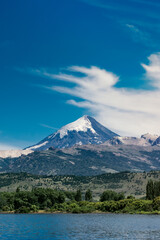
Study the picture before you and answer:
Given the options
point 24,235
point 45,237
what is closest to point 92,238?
point 45,237

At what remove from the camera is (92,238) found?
332ft

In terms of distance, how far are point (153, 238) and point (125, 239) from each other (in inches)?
340

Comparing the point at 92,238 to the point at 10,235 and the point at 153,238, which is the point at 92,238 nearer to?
the point at 153,238

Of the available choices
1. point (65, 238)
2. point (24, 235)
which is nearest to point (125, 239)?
point (65, 238)

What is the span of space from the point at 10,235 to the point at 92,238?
917 inches

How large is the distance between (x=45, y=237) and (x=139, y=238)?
25809mm

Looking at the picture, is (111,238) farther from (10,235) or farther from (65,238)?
(10,235)

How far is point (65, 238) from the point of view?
100438 mm

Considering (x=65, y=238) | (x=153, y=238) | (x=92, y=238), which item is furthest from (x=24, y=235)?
(x=153, y=238)

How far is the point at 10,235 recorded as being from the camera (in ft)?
345

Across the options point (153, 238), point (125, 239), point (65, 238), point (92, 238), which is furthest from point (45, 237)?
point (153, 238)

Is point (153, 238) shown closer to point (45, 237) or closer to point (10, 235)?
point (45, 237)

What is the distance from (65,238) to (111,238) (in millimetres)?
12601

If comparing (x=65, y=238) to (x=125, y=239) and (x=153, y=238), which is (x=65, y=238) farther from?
(x=153, y=238)
